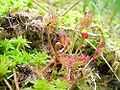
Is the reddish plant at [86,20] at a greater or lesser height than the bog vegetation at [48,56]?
greater

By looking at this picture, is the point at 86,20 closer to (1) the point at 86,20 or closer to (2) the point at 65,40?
(1) the point at 86,20

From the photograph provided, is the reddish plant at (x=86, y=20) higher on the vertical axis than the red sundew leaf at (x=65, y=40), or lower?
higher

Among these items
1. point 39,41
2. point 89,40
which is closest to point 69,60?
point 39,41

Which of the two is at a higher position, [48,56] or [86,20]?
[86,20]

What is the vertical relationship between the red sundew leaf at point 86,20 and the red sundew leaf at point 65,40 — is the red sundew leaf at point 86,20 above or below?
above

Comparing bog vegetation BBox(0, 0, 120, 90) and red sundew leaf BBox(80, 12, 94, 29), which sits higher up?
red sundew leaf BBox(80, 12, 94, 29)

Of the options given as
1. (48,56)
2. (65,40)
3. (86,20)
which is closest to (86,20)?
(86,20)

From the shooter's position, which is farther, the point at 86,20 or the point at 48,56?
the point at 48,56

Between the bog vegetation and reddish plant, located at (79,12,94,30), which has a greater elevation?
reddish plant, located at (79,12,94,30)

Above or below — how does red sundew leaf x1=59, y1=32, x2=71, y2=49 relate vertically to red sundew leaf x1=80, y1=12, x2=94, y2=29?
below
